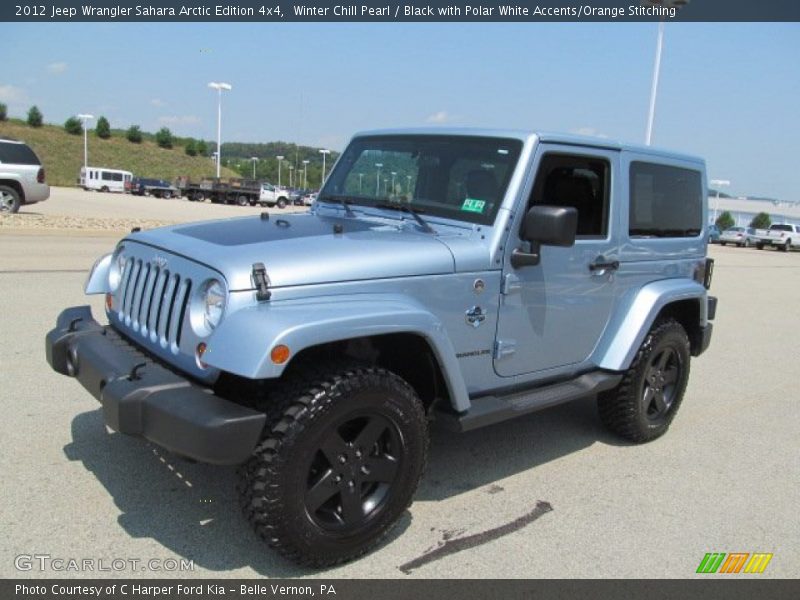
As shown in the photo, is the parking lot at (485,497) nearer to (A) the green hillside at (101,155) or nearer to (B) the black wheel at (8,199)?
(B) the black wheel at (8,199)

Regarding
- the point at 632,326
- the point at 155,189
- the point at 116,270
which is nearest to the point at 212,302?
the point at 116,270

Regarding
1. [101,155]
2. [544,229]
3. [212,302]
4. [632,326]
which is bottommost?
[632,326]

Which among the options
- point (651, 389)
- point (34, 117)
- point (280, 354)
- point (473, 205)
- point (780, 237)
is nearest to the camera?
point (280, 354)

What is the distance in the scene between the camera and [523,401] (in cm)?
382

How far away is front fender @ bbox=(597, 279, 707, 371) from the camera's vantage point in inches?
174

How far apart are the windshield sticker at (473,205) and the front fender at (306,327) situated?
2.53ft

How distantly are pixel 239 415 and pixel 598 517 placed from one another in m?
2.09

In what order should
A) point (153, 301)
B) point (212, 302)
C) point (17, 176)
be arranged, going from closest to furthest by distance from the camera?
1. point (212, 302)
2. point (153, 301)
3. point (17, 176)

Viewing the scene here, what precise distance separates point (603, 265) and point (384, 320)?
1.90 metres

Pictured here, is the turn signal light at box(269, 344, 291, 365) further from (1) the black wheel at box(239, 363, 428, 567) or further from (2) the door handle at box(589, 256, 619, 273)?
(2) the door handle at box(589, 256, 619, 273)

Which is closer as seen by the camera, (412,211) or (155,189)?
(412,211)

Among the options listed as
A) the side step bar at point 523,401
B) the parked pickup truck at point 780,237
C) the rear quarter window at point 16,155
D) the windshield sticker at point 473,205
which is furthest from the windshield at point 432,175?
the parked pickup truck at point 780,237

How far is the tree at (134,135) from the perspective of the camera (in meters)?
88.3

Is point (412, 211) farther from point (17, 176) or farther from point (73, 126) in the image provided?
point (73, 126)
